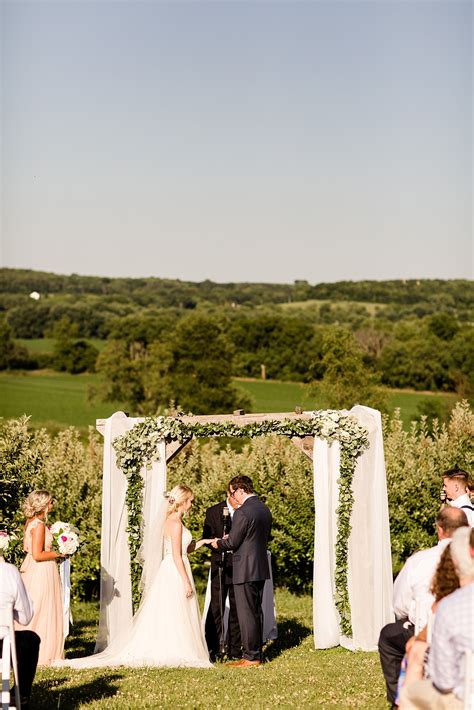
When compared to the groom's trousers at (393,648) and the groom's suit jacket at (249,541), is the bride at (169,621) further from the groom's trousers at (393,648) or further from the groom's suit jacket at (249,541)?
the groom's trousers at (393,648)

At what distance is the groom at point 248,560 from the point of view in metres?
11.1

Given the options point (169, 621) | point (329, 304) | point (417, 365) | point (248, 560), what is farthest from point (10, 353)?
point (169, 621)

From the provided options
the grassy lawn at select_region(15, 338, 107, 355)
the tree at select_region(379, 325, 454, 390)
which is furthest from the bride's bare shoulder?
the grassy lawn at select_region(15, 338, 107, 355)

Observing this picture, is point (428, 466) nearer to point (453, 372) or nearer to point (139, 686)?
point (139, 686)

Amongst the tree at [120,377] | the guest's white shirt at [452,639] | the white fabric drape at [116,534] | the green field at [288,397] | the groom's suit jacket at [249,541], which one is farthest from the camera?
the tree at [120,377]

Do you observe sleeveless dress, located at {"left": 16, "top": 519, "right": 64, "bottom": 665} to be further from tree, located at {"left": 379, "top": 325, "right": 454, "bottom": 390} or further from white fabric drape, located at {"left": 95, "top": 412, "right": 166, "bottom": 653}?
tree, located at {"left": 379, "top": 325, "right": 454, "bottom": 390}

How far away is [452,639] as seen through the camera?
5.60 metres

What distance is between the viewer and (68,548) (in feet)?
35.3

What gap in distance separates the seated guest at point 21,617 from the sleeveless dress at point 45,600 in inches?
96.5

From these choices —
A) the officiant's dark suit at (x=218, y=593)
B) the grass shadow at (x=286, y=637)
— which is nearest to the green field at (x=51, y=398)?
the grass shadow at (x=286, y=637)

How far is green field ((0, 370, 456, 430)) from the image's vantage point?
210ft

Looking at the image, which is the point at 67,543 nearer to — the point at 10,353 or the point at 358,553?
the point at 358,553

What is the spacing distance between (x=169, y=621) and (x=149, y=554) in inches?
44.0

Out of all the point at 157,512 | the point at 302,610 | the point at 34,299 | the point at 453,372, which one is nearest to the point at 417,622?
the point at 157,512
